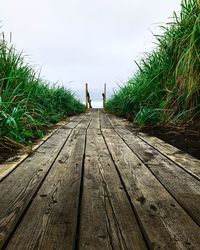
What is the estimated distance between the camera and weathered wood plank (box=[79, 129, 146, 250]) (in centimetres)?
81

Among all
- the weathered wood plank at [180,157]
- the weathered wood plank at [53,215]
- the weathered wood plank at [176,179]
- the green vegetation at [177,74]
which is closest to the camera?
the weathered wood plank at [53,215]

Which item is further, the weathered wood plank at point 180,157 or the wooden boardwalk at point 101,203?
the weathered wood plank at point 180,157

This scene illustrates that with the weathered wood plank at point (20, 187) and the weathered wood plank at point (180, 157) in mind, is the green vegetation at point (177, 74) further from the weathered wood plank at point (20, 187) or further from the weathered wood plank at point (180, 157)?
the weathered wood plank at point (20, 187)

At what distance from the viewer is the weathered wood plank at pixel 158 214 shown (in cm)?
82

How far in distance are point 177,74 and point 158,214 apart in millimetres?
2498

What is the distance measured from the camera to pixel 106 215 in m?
0.98

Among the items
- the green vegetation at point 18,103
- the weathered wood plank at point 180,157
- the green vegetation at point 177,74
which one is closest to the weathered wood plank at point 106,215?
the weathered wood plank at point 180,157

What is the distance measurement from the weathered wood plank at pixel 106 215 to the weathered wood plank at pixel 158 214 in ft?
0.12

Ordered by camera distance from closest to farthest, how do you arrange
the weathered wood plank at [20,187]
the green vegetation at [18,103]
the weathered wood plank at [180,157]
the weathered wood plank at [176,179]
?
the weathered wood plank at [20,187], the weathered wood plank at [176,179], the weathered wood plank at [180,157], the green vegetation at [18,103]

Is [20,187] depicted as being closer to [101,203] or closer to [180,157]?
[101,203]

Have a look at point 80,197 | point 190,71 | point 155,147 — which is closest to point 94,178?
point 80,197

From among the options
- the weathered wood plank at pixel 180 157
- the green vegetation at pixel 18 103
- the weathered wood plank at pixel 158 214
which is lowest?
the weathered wood plank at pixel 158 214

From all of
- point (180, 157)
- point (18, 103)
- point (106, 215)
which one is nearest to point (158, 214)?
point (106, 215)

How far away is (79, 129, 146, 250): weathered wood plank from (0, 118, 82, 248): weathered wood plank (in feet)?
0.71
